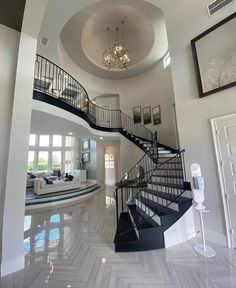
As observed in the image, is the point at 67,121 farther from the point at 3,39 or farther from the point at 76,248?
the point at 76,248

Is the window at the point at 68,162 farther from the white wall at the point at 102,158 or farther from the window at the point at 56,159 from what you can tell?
the white wall at the point at 102,158

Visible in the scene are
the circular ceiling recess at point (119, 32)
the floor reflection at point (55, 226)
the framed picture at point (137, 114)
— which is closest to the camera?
the floor reflection at point (55, 226)

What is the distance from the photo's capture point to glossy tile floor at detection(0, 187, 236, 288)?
1.85 meters

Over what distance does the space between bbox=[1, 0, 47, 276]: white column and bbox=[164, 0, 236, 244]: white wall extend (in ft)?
9.79

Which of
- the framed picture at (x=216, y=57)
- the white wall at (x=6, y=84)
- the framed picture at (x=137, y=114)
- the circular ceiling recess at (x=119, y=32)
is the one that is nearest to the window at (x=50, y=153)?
the framed picture at (x=137, y=114)

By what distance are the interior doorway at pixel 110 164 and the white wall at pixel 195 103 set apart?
7.14m

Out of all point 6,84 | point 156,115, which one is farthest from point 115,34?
point 6,84

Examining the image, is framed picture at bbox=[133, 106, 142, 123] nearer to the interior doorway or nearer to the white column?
the interior doorway

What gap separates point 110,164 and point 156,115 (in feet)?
15.1

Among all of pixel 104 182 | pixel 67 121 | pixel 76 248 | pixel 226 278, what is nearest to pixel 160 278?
pixel 226 278

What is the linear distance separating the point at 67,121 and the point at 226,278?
5029mm

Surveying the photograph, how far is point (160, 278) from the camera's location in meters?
1.90

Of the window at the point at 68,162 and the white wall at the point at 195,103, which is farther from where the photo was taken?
the window at the point at 68,162

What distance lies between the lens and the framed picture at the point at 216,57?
8.96 feet
